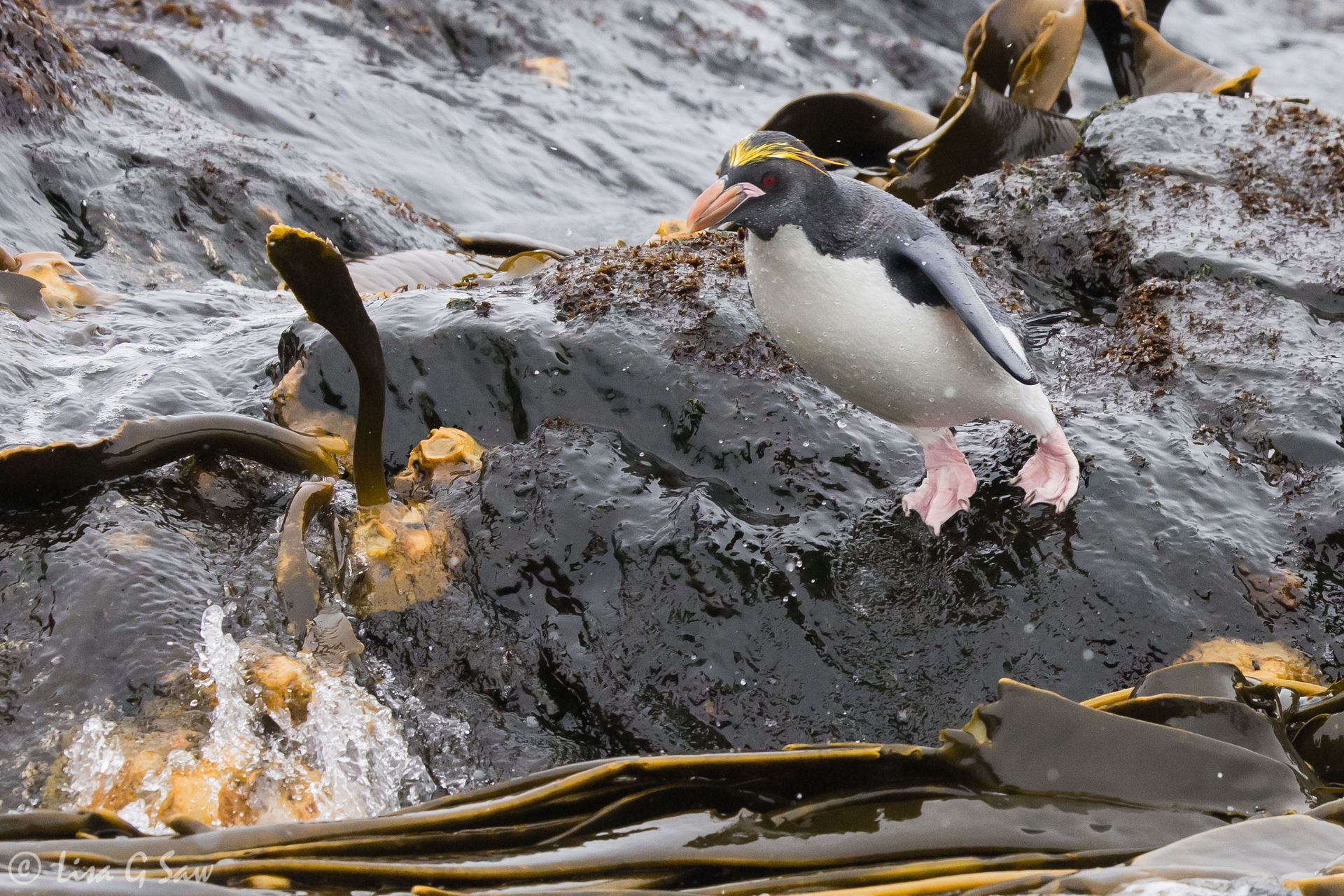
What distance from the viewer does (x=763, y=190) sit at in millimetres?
3113

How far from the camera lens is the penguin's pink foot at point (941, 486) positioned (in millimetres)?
3336

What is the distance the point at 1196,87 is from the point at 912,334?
172 inches

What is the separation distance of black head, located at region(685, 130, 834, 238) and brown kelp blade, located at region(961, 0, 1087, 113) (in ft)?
11.4

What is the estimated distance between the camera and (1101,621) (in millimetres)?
3164

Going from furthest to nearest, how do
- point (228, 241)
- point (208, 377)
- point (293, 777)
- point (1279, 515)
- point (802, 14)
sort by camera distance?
point (802, 14), point (228, 241), point (208, 377), point (1279, 515), point (293, 777)

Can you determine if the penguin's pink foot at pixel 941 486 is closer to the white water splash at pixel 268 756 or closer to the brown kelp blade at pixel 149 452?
the white water splash at pixel 268 756

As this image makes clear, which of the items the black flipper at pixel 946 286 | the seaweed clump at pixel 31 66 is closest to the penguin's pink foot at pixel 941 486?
the black flipper at pixel 946 286

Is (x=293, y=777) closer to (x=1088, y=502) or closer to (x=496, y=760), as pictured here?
(x=496, y=760)

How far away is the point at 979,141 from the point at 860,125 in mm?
1103

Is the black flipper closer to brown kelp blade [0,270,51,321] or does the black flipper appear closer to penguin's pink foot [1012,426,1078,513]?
penguin's pink foot [1012,426,1078,513]

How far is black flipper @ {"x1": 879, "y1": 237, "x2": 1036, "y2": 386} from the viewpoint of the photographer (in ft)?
9.91

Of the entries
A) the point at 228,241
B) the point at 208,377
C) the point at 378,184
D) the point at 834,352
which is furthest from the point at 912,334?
the point at 378,184

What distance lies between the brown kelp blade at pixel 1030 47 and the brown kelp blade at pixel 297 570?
459cm

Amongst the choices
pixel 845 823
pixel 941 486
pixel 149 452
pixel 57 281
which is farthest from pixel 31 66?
pixel 845 823
